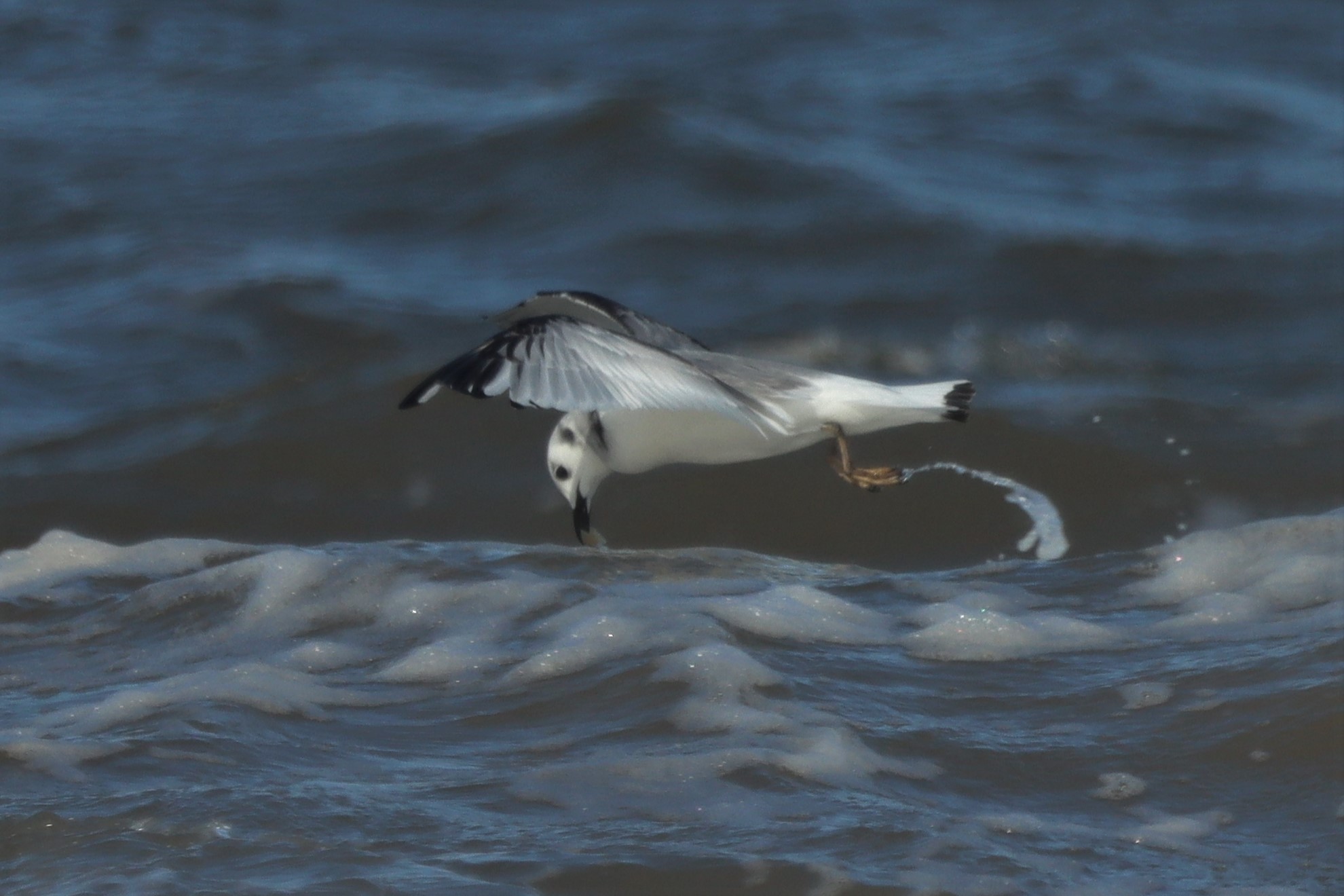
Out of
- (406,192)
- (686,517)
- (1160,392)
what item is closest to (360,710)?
(686,517)

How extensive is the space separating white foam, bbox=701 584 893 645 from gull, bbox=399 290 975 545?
69 centimetres

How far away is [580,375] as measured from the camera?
17.1 feet

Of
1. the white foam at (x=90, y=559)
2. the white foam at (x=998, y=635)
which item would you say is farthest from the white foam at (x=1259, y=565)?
the white foam at (x=90, y=559)

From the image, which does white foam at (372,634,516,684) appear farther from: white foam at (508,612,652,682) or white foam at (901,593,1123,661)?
white foam at (901,593,1123,661)

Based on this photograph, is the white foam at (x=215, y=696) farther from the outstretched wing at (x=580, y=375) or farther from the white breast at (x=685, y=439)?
the white breast at (x=685, y=439)

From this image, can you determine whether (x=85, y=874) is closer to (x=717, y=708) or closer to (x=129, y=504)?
(x=717, y=708)

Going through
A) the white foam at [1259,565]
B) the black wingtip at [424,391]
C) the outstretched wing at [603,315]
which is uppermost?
the outstretched wing at [603,315]

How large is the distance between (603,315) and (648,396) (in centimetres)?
98

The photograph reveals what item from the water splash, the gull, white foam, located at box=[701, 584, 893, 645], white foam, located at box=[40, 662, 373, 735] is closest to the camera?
white foam, located at box=[40, 662, 373, 735]

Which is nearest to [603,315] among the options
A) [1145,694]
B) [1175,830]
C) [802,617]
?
[802,617]

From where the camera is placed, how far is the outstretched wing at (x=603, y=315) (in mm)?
6145

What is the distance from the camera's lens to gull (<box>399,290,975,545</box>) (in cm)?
512

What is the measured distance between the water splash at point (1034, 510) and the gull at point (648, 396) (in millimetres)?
712

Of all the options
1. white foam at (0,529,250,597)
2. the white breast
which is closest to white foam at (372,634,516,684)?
white foam at (0,529,250,597)
